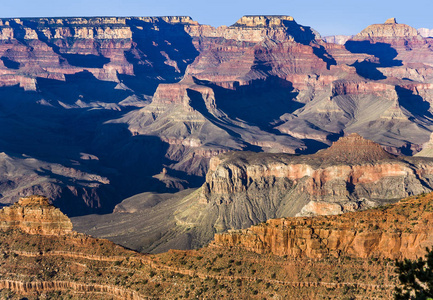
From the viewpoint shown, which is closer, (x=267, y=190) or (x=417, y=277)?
(x=417, y=277)

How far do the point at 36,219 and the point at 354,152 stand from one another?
70.0 m

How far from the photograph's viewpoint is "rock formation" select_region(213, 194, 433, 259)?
4612 cm

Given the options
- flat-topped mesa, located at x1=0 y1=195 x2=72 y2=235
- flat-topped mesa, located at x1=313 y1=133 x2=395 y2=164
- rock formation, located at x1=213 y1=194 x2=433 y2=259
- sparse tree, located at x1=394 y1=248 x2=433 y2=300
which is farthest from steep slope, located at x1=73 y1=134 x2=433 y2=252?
sparse tree, located at x1=394 y1=248 x2=433 y2=300

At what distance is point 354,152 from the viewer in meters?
119

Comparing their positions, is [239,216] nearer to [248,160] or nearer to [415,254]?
[248,160]

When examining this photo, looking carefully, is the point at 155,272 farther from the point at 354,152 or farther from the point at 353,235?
the point at 354,152

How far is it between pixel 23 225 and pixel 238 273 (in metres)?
19.8

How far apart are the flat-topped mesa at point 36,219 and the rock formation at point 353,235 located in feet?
52.8

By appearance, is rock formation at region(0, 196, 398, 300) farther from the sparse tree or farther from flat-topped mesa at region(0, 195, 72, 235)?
the sparse tree

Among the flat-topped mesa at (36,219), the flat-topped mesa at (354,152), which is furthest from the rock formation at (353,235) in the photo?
the flat-topped mesa at (354,152)

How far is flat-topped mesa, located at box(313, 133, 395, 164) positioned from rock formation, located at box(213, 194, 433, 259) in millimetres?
67569

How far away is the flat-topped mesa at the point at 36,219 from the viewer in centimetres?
5872

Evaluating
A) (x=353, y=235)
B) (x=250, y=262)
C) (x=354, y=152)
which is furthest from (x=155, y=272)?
(x=354, y=152)

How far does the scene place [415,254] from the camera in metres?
45.2
